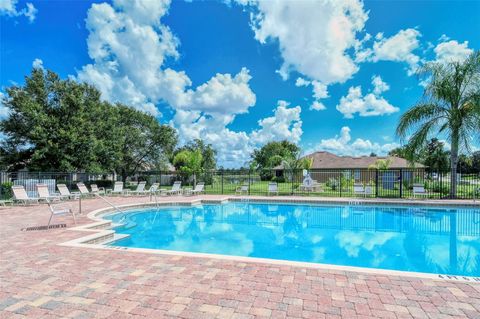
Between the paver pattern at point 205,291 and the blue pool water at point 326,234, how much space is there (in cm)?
240

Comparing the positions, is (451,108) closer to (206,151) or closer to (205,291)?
(205,291)

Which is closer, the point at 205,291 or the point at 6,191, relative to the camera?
the point at 205,291

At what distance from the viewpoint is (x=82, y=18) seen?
1243cm

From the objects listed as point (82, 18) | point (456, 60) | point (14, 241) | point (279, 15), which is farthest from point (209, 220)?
point (456, 60)

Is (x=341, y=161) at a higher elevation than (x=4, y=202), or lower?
higher

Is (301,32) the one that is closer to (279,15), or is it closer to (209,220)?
(279,15)

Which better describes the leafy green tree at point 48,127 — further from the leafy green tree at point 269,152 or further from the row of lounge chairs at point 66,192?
the leafy green tree at point 269,152

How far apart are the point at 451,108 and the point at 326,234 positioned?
11.0 meters

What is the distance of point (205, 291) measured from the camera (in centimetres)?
325

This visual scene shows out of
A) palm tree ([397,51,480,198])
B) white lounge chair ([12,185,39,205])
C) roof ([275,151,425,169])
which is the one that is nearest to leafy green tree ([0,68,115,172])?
white lounge chair ([12,185,39,205])

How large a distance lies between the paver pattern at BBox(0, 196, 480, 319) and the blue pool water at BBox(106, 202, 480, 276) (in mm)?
2397

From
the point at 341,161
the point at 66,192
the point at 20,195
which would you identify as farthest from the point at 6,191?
the point at 341,161

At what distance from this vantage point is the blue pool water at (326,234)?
20.5 ft

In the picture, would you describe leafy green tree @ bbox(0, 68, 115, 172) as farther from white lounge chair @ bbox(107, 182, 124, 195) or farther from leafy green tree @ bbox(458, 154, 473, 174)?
leafy green tree @ bbox(458, 154, 473, 174)
